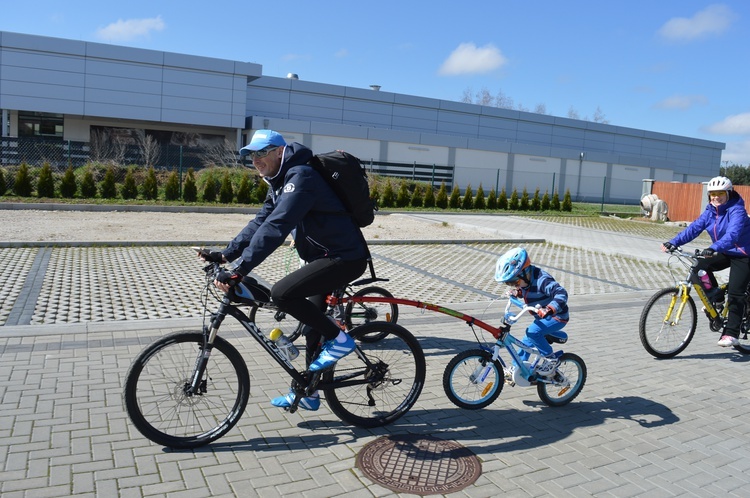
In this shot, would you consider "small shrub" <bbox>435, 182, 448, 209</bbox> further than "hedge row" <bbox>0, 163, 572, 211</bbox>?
Yes

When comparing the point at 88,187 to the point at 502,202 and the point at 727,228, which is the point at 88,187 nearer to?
the point at 502,202

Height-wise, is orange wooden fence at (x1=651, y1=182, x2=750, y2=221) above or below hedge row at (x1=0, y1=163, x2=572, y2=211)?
above

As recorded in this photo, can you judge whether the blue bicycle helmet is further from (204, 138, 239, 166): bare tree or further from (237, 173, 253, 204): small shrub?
(204, 138, 239, 166): bare tree

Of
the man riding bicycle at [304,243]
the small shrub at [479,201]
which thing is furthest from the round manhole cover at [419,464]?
the small shrub at [479,201]

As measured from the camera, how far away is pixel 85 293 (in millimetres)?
7941

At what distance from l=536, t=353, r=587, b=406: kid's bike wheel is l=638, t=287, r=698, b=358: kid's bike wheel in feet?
5.60

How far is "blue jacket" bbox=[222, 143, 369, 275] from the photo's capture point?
151 inches

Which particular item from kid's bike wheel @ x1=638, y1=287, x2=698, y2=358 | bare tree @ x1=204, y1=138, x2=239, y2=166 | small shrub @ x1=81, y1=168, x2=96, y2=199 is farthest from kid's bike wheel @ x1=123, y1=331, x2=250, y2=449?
bare tree @ x1=204, y1=138, x2=239, y2=166

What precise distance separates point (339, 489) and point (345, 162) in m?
2.02

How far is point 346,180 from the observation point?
414 cm

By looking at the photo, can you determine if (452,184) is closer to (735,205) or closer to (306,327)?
(735,205)

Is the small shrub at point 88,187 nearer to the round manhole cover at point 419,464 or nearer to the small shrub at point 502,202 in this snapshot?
the small shrub at point 502,202

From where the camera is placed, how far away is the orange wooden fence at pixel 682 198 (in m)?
27.9

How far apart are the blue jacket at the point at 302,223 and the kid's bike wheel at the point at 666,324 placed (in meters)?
3.66
